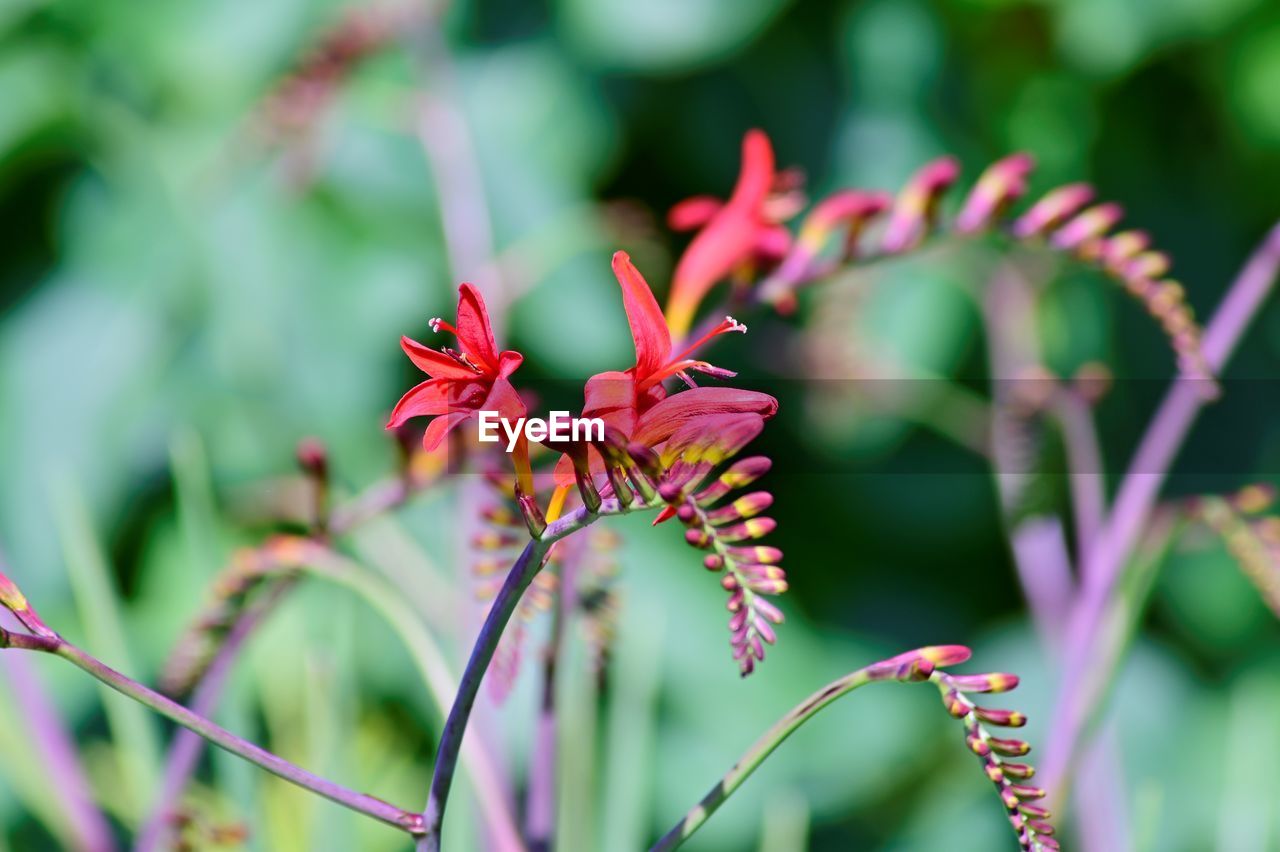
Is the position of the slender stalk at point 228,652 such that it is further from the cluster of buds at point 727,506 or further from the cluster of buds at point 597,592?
the cluster of buds at point 727,506

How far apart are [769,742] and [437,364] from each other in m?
0.08

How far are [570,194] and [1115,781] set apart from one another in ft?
1.65

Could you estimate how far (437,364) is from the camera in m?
0.18

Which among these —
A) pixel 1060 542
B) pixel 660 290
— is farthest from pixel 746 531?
pixel 660 290

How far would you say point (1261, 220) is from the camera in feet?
2.60

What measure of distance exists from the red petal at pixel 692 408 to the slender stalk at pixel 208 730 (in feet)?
0.23

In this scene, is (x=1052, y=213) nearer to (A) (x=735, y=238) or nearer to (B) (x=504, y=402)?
(A) (x=735, y=238)

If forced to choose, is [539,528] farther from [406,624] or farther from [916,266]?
[916,266]

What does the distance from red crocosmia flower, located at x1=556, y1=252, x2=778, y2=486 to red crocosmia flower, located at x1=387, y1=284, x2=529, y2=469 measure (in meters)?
0.01

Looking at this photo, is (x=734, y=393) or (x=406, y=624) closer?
(x=734, y=393)

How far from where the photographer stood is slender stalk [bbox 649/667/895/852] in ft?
0.59

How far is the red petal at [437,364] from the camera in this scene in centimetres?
18

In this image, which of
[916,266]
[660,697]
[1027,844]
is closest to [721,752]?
[660,697]

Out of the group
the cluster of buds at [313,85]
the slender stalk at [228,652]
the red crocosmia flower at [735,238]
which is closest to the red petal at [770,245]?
the red crocosmia flower at [735,238]
